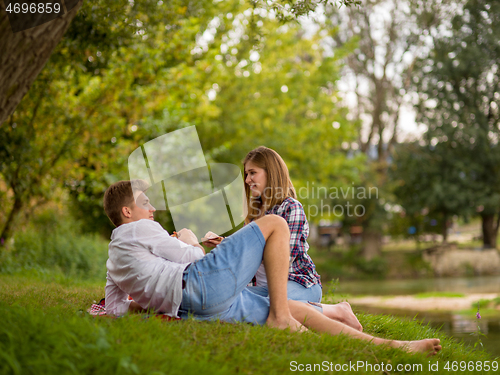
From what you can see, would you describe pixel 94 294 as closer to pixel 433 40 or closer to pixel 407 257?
pixel 407 257

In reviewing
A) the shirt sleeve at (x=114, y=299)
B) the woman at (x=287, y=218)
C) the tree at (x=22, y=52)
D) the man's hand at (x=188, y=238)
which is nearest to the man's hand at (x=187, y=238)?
the man's hand at (x=188, y=238)

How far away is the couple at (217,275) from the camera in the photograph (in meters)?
2.73

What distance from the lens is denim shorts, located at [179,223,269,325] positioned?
2709 millimetres

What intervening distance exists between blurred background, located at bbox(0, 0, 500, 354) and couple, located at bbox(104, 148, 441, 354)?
199 centimetres

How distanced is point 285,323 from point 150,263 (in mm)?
925

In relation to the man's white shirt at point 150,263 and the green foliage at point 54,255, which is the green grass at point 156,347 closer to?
the man's white shirt at point 150,263

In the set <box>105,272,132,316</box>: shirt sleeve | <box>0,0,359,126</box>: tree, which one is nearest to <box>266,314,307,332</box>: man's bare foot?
<box>105,272,132,316</box>: shirt sleeve

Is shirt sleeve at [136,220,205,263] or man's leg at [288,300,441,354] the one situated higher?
shirt sleeve at [136,220,205,263]

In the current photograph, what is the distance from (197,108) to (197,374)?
972 cm

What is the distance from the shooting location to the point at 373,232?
774 inches

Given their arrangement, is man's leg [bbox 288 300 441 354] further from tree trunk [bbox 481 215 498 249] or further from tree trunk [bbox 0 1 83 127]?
tree trunk [bbox 481 215 498 249]

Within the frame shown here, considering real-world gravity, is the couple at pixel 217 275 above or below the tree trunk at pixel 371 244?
above

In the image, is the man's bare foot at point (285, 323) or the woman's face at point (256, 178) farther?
the woman's face at point (256, 178)

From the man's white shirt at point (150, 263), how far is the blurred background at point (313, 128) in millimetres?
2596
